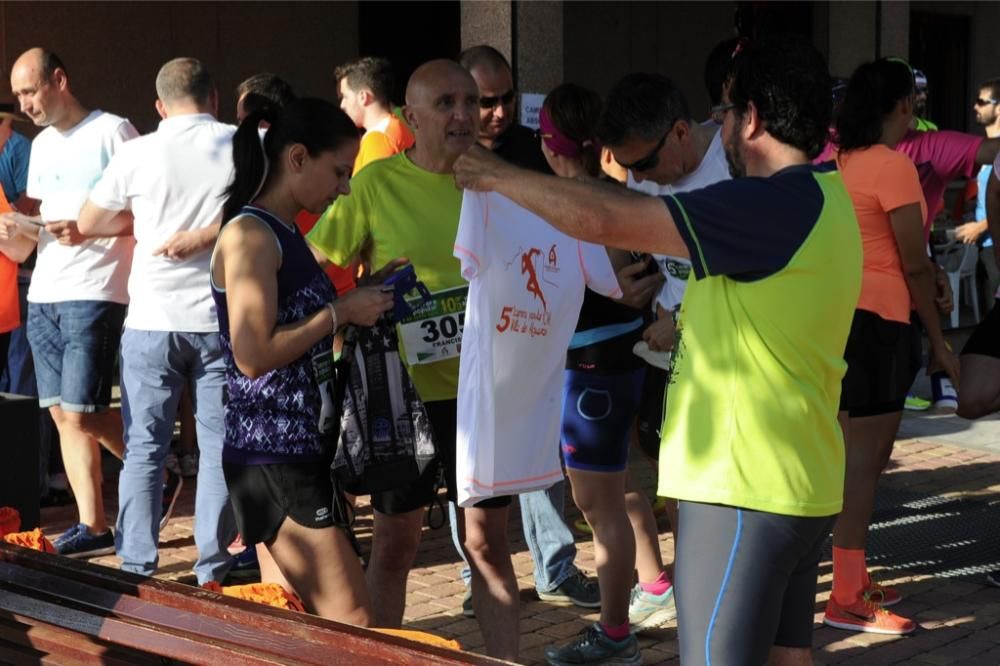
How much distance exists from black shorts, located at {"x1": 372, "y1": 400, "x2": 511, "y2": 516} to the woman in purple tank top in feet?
1.85

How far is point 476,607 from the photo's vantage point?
172 inches

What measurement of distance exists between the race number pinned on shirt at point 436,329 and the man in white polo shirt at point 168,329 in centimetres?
159

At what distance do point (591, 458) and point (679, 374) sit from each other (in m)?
1.93

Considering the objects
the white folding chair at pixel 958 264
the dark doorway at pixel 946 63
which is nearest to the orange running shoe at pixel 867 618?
the white folding chair at pixel 958 264

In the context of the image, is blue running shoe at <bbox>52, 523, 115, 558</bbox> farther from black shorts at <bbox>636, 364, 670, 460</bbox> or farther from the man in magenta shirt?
the man in magenta shirt

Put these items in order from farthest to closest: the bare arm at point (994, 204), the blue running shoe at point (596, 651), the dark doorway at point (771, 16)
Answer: the dark doorway at point (771, 16), the bare arm at point (994, 204), the blue running shoe at point (596, 651)

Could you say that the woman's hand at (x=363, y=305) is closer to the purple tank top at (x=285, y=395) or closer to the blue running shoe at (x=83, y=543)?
the purple tank top at (x=285, y=395)

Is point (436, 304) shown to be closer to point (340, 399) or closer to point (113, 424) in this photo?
point (340, 399)

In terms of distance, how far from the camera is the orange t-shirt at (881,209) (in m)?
5.25

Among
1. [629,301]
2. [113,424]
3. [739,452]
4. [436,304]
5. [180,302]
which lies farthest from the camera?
[113,424]

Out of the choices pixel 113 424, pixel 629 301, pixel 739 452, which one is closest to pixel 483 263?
pixel 629 301

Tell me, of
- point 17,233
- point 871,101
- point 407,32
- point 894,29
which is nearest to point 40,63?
point 17,233

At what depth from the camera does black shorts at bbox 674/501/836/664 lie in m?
2.94

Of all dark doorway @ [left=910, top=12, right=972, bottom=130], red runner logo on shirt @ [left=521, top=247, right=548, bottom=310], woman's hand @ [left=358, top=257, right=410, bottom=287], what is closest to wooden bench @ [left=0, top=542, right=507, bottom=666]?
woman's hand @ [left=358, top=257, right=410, bottom=287]
